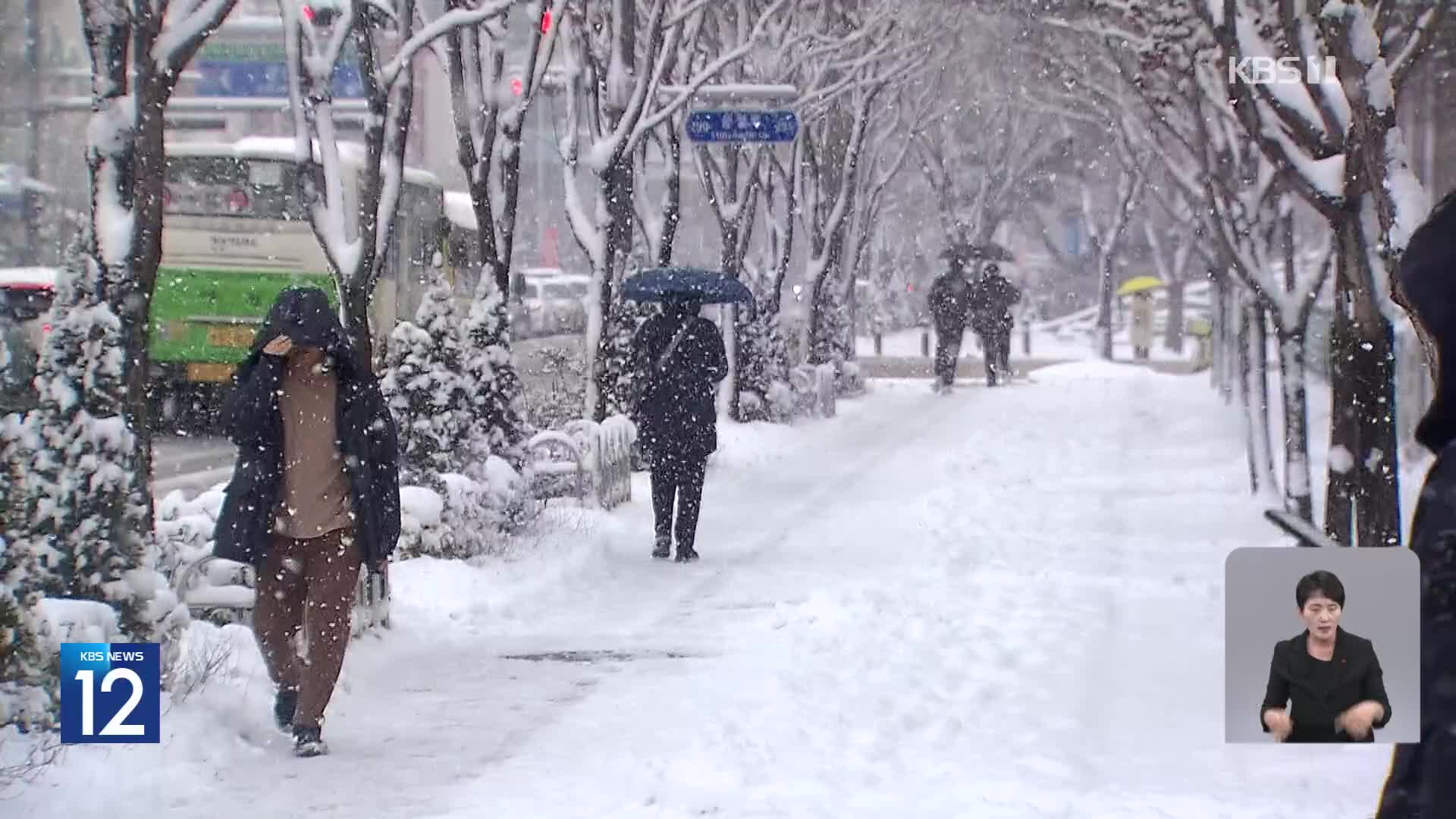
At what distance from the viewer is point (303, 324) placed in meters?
7.01

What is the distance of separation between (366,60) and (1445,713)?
32.9 ft

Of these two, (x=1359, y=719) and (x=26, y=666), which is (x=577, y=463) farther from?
(x=1359, y=719)

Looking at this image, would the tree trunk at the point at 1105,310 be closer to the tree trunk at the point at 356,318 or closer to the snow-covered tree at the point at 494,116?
the snow-covered tree at the point at 494,116

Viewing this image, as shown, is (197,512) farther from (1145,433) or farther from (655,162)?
(655,162)

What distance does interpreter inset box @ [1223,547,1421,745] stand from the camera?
7.75 ft

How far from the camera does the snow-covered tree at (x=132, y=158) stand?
728 cm

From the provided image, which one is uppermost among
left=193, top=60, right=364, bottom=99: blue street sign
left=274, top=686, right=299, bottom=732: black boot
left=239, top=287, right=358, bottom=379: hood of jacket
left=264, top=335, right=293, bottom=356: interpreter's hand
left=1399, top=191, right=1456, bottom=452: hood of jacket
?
left=193, top=60, right=364, bottom=99: blue street sign

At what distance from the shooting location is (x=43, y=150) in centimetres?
4594

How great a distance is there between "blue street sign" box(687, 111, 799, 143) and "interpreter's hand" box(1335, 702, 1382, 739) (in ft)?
51.9

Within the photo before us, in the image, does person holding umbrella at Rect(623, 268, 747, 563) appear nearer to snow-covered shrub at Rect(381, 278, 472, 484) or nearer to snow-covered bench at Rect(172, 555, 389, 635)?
snow-covered shrub at Rect(381, 278, 472, 484)

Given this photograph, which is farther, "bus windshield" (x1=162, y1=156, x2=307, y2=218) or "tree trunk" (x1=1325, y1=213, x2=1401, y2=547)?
"bus windshield" (x1=162, y1=156, x2=307, y2=218)

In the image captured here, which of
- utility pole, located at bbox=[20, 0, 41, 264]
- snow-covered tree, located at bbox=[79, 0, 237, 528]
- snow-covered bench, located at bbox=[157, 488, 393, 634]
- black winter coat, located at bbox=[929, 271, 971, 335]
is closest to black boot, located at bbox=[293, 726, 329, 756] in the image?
snow-covered tree, located at bbox=[79, 0, 237, 528]

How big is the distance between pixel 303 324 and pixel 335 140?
14.1 ft

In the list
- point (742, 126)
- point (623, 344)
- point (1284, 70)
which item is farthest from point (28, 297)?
point (1284, 70)
